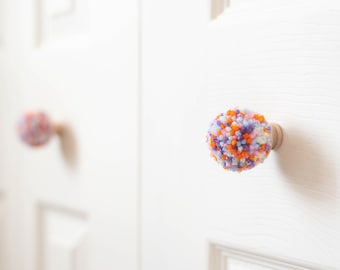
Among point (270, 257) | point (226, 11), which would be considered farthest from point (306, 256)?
point (226, 11)

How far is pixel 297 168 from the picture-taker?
37 cm

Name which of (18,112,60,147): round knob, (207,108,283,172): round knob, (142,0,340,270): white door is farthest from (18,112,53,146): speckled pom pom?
(207,108,283,172): round knob

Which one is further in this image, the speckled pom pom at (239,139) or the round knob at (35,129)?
the round knob at (35,129)

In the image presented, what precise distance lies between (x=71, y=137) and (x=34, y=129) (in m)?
0.05

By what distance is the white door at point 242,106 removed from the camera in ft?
1.16

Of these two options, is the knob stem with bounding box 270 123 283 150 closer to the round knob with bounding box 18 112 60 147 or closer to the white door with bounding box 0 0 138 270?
the white door with bounding box 0 0 138 270

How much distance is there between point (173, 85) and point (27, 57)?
1.01 ft

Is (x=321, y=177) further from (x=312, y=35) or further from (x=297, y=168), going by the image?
(x=312, y=35)

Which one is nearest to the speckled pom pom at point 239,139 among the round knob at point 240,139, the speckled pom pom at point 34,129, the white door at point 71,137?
the round knob at point 240,139

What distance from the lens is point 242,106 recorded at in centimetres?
40

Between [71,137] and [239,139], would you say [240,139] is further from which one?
[71,137]

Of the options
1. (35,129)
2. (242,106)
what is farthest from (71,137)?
(242,106)

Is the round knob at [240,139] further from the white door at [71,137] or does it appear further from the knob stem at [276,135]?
the white door at [71,137]

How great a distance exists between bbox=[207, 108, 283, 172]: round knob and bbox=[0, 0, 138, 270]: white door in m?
0.18
